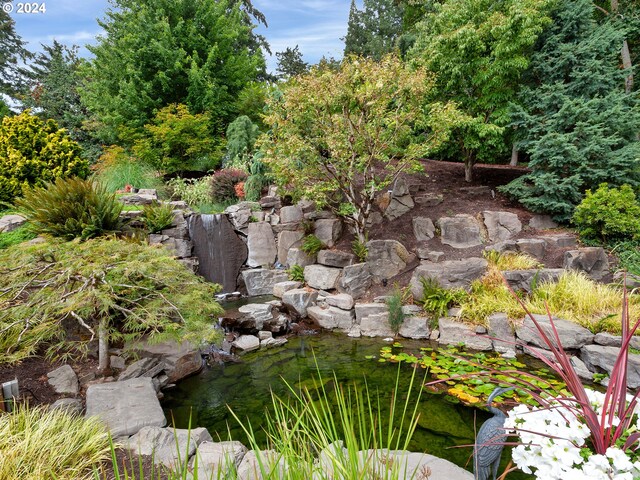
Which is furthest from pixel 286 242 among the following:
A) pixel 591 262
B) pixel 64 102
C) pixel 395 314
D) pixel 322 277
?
pixel 64 102

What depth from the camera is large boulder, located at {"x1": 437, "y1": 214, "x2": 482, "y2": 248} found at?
21.3 ft

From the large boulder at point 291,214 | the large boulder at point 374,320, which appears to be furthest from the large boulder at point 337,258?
the large boulder at point 291,214

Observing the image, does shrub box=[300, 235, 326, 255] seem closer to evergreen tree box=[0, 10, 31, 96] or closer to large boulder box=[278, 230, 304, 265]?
large boulder box=[278, 230, 304, 265]

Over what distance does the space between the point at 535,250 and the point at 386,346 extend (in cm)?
318

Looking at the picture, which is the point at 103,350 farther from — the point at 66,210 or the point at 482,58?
the point at 482,58

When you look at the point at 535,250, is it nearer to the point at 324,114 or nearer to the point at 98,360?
the point at 324,114

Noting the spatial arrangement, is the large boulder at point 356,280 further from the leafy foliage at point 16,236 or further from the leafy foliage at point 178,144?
the leafy foliage at point 178,144

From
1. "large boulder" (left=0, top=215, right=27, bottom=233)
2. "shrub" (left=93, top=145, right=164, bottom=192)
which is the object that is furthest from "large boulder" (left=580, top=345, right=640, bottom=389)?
"shrub" (left=93, top=145, right=164, bottom=192)

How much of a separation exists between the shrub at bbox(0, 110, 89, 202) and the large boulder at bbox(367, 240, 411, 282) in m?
6.57

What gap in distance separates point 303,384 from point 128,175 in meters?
8.67

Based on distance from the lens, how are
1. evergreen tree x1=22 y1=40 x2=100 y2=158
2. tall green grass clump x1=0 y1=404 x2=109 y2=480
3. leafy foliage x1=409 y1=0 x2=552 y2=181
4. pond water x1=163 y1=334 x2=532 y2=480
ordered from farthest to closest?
1. evergreen tree x1=22 y1=40 x2=100 y2=158
2. leafy foliage x1=409 y1=0 x2=552 y2=181
3. pond water x1=163 y1=334 x2=532 y2=480
4. tall green grass clump x1=0 y1=404 x2=109 y2=480

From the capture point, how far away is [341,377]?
13.8ft

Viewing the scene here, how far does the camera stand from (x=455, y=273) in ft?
18.0

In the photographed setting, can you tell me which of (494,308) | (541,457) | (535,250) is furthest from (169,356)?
(535,250)
